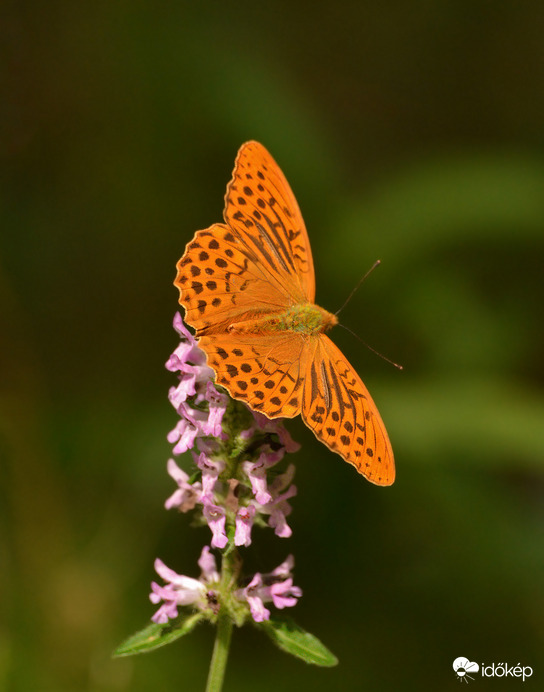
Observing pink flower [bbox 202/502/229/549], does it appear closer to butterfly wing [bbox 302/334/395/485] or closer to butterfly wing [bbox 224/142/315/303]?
butterfly wing [bbox 302/334/395/485]

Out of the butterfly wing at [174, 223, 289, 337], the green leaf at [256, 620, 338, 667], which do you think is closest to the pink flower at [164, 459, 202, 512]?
the green leaf at [256, 620, 338, 667]

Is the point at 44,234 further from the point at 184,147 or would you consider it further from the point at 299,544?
the point at 299,544

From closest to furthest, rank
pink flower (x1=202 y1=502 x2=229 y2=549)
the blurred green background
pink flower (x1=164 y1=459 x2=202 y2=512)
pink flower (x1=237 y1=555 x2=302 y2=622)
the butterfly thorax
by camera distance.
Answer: pink flower (x1=202 y1=502 x2=229 y2=549)
pink flower (x1=237 y1=555 x2=302 y2=622)
pink flower (x1=164 y1=459 x2=202 y2=512)
the butterfly thorax
the blurred green background

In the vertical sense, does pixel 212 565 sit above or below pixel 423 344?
below

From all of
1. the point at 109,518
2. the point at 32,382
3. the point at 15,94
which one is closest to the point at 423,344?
the point at 109,518

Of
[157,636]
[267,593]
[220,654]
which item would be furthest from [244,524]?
[157,636]

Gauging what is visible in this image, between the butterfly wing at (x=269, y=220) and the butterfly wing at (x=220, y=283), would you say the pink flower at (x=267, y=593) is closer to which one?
the butterfly wing at (x=220, y=283)

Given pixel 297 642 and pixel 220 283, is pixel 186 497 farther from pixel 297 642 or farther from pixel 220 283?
pixel 220 283
